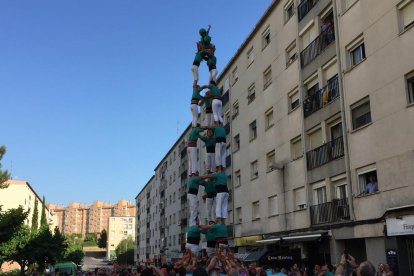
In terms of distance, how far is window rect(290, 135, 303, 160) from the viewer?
2720 centimetres

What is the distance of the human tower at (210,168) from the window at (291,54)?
1317 cm

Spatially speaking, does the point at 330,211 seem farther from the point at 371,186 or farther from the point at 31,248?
the point at 31,248

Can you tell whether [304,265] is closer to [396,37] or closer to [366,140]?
[366,140]

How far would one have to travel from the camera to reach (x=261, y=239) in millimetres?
30766

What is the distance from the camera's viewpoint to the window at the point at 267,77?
106 feet

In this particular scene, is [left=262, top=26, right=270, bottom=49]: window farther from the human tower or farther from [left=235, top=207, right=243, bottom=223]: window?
the human tower

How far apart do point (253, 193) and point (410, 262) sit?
1618cm

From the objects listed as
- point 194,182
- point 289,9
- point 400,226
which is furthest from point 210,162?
point 289,9

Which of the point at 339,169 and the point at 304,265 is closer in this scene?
the point at 339,169

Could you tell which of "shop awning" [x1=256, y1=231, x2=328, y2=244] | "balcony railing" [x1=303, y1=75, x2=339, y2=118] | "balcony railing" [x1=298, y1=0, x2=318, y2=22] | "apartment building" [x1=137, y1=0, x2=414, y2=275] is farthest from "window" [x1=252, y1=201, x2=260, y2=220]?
"balcony railing" [x1=298, y1=0, x2=318, y2=22]

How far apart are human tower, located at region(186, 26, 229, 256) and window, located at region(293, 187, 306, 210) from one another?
11.8 meters

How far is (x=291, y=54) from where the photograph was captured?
95.9 ft

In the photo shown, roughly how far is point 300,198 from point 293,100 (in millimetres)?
5826

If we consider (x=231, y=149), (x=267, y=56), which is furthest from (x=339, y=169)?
(x=231, y=149)
